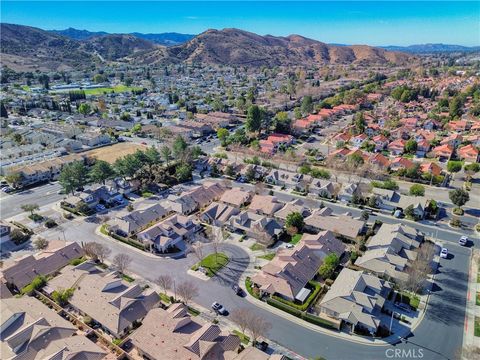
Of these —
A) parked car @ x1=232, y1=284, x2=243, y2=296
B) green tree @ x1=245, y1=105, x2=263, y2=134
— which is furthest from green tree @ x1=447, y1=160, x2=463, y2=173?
parked car @ x1=232, y1=284, x2=243, y2=296

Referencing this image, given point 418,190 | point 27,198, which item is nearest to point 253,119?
point 418,190

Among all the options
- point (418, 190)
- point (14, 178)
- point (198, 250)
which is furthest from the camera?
point (14, 178)

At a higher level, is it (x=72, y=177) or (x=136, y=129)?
(x=136, y=129)

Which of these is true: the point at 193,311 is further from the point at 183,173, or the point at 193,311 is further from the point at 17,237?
the point at 183,173

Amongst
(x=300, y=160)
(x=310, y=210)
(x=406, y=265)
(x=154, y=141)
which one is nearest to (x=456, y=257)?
(x=406, y=265)

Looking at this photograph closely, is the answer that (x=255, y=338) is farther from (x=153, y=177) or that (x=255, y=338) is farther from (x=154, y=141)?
(x=154, y=141)

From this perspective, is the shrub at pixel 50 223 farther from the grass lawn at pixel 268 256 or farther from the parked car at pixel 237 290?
the grass lawn at pixel 268 256

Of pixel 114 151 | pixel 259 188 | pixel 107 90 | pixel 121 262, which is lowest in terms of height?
pixel 121 262

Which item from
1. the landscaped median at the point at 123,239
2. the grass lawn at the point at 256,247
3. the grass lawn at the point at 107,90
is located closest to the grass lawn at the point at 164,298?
the landscaped median at the point at 123,239
